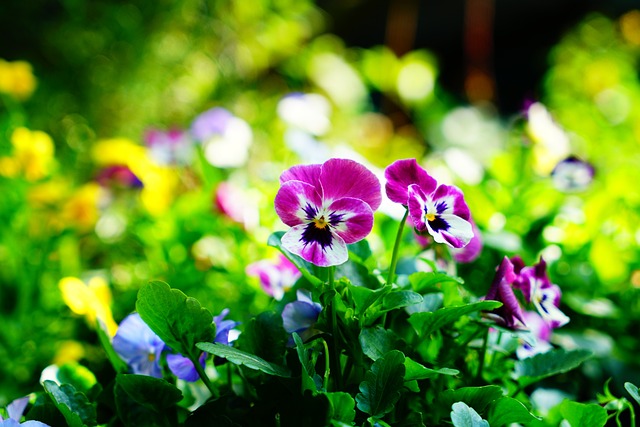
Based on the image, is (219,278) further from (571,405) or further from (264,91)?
(264,91)

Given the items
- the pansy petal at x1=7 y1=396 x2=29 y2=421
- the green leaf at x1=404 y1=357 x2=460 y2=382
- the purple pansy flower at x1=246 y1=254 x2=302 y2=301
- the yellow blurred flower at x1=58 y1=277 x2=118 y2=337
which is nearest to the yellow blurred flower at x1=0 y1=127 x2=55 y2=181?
the yellow blurred flower at x1=58 y1=277 x2=118 y2=337

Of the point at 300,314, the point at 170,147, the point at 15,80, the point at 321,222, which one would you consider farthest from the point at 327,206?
the point at 15,80

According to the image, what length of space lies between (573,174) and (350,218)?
0.64 meters

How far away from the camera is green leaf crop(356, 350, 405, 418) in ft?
1.76

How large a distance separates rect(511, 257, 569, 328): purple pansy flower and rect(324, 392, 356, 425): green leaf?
23 centimetres

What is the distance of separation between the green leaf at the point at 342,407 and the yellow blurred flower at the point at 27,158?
34.0 inches

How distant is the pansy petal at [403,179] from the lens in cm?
59

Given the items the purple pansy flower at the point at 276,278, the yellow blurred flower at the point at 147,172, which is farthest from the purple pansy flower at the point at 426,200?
the yellow blurred flower at the point at 147,172

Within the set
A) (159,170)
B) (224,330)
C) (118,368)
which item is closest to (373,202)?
(224,330)

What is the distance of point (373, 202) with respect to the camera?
58cm

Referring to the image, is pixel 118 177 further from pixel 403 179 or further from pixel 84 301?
pixel 403 179

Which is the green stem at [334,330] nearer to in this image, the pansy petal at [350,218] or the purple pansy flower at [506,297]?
the pansy petal at [350,218]

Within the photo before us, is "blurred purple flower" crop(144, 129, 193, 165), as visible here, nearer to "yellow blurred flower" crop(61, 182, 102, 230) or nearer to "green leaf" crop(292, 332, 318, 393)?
"yellow blurred flower" crop(61, 182, 102, 230)

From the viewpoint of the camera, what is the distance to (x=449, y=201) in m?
0.62
